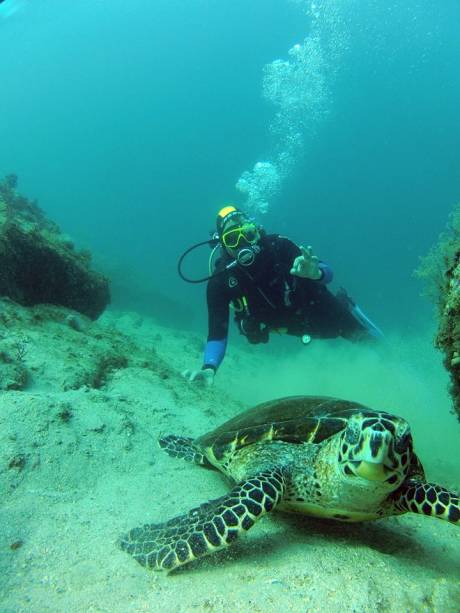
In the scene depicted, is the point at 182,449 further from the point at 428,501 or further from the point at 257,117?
the point at 257,117

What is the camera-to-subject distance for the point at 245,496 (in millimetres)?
2139

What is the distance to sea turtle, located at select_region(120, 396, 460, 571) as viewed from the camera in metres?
1.90

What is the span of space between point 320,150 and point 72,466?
102m

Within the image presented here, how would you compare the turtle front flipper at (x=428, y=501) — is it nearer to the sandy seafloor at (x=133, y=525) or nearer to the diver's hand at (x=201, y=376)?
the sandy seafloor at (x=133, y=525)

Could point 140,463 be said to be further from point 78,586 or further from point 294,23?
point 294,23

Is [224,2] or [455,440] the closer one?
A: [455,440]

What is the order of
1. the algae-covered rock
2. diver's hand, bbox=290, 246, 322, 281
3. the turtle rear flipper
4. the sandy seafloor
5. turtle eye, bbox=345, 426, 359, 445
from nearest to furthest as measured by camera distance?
the sandy seafloor
turtle eye, bbox=345, 426, 359, 445
the algae-covered rock
the turtle rear flipper
diver's hand, bbox=290, 246, 322, 281

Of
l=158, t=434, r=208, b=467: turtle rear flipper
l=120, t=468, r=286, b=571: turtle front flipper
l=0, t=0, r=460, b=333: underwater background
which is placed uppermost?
l=0, t=0, r=460, b=333: underwater background

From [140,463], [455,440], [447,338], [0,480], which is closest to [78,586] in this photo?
[0,480]

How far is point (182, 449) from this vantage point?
141 inches

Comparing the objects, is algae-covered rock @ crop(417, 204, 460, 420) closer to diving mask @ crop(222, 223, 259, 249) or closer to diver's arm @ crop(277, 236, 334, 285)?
diver's arm @ crop(277, 236, 334, 285)

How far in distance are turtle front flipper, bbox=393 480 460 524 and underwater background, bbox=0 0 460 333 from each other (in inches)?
1685

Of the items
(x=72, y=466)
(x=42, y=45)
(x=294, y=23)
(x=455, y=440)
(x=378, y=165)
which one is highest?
(x=294, y=23)

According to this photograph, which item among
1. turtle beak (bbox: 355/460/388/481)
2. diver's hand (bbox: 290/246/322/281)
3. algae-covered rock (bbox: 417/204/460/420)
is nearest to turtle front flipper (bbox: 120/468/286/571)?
turtle beak (bbox: 355/460/388/481)
